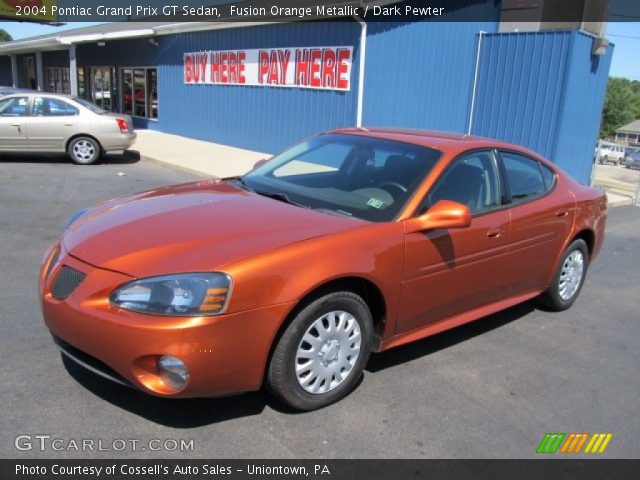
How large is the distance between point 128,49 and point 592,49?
53.6 ft

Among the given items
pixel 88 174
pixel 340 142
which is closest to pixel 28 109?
pixel 88 174

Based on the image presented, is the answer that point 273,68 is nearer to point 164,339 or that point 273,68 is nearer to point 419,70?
point 419,70

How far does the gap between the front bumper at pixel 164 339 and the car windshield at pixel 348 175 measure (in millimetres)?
1059

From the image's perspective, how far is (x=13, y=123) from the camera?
11.8 m

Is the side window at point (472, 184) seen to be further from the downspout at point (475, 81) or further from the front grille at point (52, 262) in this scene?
the downspout at point (475, 81)

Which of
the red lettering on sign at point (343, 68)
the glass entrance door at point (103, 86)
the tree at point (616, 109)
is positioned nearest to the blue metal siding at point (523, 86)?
the red lettering on sign at point (343, 68)

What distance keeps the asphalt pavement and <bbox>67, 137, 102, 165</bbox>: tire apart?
25.1ft

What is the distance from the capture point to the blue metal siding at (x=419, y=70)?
40.3 ft

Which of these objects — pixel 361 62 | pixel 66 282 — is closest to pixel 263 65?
pixel 361 62

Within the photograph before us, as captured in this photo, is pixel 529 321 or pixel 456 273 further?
pixel 529 321

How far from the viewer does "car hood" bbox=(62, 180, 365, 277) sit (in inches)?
114

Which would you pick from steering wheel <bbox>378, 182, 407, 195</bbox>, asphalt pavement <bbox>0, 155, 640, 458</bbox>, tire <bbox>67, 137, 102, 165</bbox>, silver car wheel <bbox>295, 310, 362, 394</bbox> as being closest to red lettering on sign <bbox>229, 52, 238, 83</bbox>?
tire <bbox>67, 137, 102, 165</bbox>
